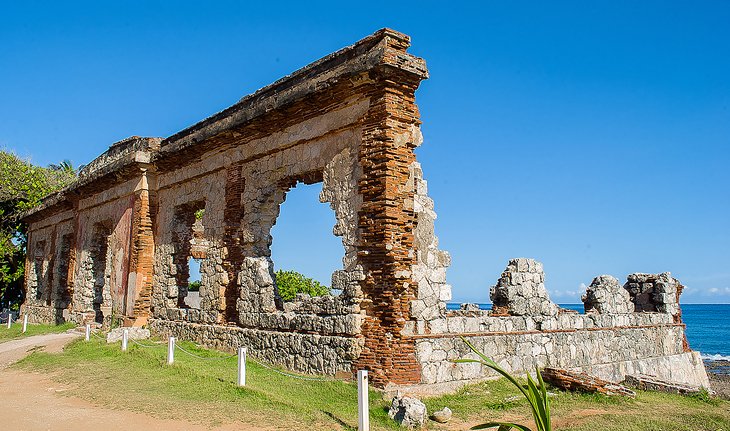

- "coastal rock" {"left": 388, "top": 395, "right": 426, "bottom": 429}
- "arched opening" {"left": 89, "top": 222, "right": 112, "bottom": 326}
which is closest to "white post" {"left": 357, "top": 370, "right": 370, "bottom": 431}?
"coastal rock" {"left": 388, "top": 395, "right": 426, "bottom": 429}

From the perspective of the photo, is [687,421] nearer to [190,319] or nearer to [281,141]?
[281,141]

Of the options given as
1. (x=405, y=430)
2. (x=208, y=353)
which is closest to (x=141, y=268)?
(x=208, y=353)

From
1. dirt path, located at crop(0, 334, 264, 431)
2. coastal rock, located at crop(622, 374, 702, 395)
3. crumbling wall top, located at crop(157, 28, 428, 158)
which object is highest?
crumbling wall top, located at crop(157, 28, 428, 158)

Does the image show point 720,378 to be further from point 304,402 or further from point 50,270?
point 50,270

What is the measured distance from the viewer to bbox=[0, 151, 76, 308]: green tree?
27.0 meters

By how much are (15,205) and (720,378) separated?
103 ft

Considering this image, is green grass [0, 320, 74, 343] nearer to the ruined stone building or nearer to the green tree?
the ruined stone building

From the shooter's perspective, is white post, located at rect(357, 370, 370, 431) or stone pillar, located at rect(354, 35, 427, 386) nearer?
white post, located at rect(357, 370, 370, 431)

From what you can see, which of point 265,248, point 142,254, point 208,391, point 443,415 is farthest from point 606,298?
point 142,254

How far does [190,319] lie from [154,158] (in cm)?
467

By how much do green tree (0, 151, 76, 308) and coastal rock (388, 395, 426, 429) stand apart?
80.1ft

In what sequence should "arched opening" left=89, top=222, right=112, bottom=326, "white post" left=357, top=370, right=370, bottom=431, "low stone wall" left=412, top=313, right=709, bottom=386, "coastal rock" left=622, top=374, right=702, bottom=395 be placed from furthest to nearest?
"arched opening" left=89, top=222, right=112, bottom=326 → "coastal rock" left=622, top=374, right=702, bottom=395 → "low stone wall" left=412, top=313, right=709, bottom=386 → "white post" left=357, top=370, right=370, bottom=431

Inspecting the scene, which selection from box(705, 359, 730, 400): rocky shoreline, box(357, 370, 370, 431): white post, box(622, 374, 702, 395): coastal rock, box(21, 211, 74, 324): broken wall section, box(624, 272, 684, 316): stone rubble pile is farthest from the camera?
box(21, 211, 74, 324): broken wall section

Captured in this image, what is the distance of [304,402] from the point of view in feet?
25.6
